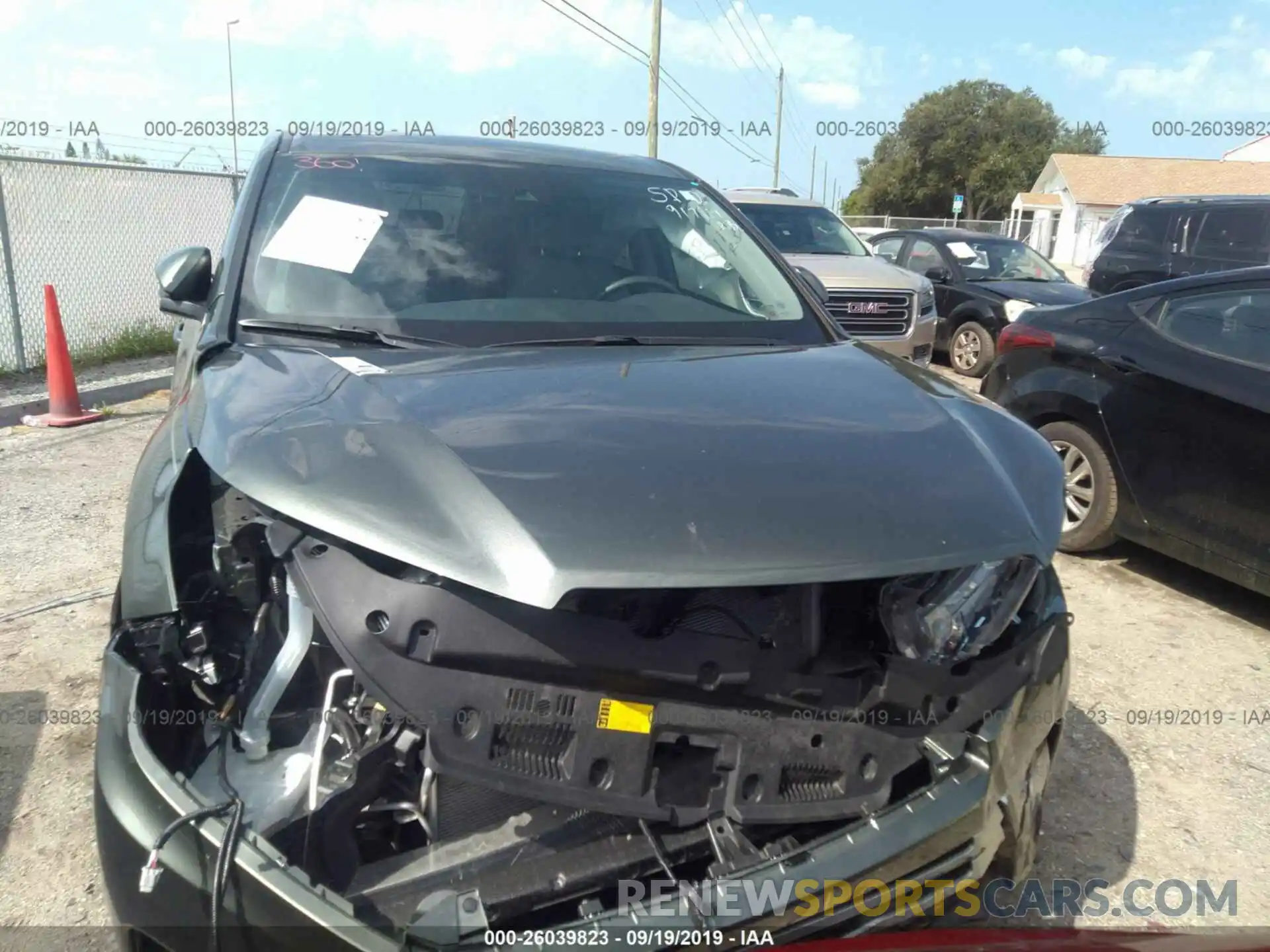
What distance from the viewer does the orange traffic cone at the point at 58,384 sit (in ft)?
22.8

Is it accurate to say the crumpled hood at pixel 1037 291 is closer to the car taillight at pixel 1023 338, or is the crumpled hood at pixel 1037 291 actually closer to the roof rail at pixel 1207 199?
the roof rail at pixel 1207 199

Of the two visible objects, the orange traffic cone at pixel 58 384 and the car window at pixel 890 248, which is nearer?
the orange traffic cone at pixel 58 384

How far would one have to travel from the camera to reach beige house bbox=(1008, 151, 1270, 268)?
4006 cm

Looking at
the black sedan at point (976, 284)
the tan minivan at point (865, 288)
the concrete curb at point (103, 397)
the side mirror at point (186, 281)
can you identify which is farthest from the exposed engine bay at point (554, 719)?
the black sedan at point (976, 284)

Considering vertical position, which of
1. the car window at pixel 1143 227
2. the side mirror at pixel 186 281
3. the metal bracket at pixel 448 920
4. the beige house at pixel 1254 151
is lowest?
the metal bracket at pixel 448 920

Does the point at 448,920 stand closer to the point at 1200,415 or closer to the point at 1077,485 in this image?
the point at 1200,415

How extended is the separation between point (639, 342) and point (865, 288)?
20.9ft

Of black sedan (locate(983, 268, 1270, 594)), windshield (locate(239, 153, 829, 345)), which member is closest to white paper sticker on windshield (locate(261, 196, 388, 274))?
windshield (locate(239, 153, 829, 345))

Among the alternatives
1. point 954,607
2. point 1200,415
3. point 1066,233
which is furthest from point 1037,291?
point 1066,233

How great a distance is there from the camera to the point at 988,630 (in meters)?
2.03

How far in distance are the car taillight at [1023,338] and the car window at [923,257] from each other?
5983 millimetres

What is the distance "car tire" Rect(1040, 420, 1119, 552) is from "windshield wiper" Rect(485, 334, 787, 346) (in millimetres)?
2530

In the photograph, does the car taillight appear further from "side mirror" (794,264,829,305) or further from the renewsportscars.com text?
the renewsportscars.com text

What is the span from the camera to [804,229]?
1028cm
